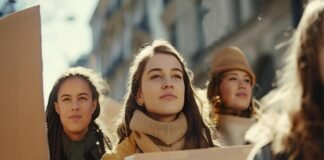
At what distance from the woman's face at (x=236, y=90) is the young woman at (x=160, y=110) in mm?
601

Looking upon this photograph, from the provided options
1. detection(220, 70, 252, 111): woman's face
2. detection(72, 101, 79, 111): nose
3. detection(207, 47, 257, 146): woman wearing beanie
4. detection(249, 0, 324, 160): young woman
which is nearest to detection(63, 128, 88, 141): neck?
detection(72, 101, 79, 111): nose

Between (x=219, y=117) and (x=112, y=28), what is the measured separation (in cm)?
3115

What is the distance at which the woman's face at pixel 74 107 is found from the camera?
3.14m

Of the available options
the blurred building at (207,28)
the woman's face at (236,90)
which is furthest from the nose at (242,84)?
the blurred building at (207,28)

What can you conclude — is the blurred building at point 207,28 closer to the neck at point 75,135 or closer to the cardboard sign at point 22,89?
the neck at point 75,135

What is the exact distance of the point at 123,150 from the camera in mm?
2705

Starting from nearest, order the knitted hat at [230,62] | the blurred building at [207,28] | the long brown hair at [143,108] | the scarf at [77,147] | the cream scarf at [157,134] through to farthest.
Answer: the cream scarf at [157,134] < the long brown hair at [143,108] < the scarf at [77,147] < the knitted hat at [230,62] < the blurred building at [207,28]

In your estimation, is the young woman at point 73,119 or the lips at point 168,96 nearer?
the lips at point 168,96

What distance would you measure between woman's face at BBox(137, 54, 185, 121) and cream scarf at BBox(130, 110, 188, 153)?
0.15ft

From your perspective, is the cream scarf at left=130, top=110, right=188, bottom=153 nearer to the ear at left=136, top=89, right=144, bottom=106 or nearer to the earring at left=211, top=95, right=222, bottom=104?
the ear at left=136, top=89, right=144, bottom=106

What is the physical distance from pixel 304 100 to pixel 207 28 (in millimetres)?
13630

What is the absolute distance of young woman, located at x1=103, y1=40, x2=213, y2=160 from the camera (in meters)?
2.68

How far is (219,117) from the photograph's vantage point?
3.45 meters

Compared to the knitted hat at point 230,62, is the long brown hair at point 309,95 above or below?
below
